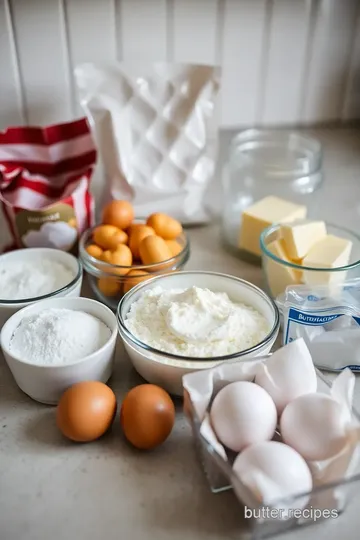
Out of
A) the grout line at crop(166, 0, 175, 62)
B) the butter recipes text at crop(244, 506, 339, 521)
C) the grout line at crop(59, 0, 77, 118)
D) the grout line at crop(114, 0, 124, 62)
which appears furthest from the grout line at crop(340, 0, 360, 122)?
the butter recipes text at crop(244, 506, 339, 521)

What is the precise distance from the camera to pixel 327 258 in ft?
3.04

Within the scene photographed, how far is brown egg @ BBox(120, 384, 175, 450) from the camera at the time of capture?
27.2 inches

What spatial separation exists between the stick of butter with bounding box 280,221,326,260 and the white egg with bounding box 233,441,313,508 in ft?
1.30

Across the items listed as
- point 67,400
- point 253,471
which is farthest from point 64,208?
point 253,471

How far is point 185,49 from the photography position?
1.28m

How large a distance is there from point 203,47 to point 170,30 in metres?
0.09

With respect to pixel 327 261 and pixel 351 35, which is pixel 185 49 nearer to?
pixel 351 35

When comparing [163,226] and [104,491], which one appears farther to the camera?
[163,226]

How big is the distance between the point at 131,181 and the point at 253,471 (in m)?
0.70

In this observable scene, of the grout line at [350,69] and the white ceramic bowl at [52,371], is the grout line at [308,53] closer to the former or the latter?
the grout line at [350,69]

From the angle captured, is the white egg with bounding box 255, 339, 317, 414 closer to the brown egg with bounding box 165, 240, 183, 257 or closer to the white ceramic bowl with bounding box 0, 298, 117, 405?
the white ceramic bowl with bounding box 0, 298, 117, 405

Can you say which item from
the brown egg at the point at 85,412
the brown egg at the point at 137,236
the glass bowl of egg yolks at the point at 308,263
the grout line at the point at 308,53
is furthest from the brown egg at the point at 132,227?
the grout line at the point at 308,53

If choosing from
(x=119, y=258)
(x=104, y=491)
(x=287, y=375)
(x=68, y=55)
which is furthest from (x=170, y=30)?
(x=104, y=491)

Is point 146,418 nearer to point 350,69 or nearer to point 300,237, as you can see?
point 300,237
